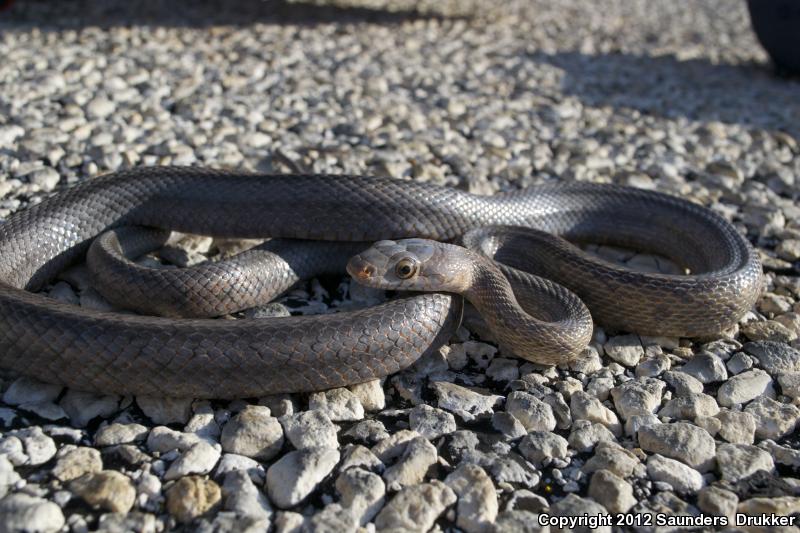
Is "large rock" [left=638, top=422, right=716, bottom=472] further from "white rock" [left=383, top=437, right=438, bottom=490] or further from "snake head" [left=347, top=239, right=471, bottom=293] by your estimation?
"snake head" [left=347, top=239, right=471, bottom=293]

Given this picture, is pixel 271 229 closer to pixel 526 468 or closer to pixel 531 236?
pixel 531 236

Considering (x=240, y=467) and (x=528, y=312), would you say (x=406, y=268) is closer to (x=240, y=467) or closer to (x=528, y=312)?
(x=528, y=312)

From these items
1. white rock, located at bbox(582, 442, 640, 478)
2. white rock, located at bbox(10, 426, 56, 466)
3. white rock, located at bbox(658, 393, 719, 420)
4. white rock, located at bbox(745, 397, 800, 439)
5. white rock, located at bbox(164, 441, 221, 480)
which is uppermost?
white rock, located at bbox(10, 426, 56, 466)

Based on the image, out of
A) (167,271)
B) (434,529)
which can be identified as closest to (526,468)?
(434,529)

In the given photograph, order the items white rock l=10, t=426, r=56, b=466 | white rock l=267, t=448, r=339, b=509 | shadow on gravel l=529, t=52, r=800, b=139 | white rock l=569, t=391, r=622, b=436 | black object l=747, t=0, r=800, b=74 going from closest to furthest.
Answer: white rock l=267, t=448, r=339, b=509 < white rock l=10, t=426, r=56, b=466 < white rock l=569, t=391, r=622, b=436 < shadow on gravel l=529, t=52, r=800, b=139 < black object l=747, t=0, r=800, b=74

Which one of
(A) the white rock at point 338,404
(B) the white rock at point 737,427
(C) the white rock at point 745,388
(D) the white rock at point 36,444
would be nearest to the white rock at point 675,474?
(B) the white rock at point 737,427

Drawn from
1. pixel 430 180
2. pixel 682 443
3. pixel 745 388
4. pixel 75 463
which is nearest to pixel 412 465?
pixel 682 443

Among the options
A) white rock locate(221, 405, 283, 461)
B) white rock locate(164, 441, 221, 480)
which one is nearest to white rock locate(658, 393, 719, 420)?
white rock locate(221, 405, 283, 461)
